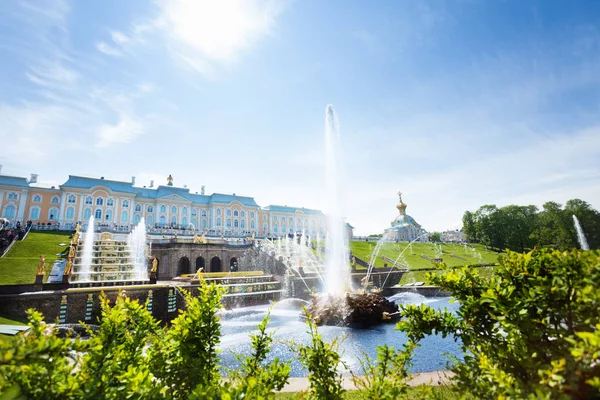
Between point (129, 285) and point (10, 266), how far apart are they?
43.9 feet

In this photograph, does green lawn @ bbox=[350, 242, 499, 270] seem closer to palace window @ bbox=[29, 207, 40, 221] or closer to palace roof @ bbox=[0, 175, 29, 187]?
palace window @ bbox=[29, 207, 40, 221]

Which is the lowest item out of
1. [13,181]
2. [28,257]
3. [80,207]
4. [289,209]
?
[28,257]

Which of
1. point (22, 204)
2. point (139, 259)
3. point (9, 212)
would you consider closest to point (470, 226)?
point (139, 259)

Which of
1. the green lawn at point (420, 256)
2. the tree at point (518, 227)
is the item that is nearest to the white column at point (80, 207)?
the green lawn at point (420, 256)

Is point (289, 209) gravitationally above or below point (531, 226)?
above

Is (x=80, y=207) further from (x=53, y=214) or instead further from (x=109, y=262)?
(x=109, y=262)

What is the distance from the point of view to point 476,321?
4.06 meters

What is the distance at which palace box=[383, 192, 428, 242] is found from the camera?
84562mm

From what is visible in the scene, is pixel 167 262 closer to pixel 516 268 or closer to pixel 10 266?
pixel 10 266

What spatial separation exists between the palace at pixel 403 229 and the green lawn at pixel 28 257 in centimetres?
7402

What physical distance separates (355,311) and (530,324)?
13.8m

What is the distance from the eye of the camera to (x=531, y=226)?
2753 inches

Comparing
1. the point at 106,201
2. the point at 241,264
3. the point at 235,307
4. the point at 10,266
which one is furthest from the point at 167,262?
the point at 106,201

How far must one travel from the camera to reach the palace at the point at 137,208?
5309 cm
